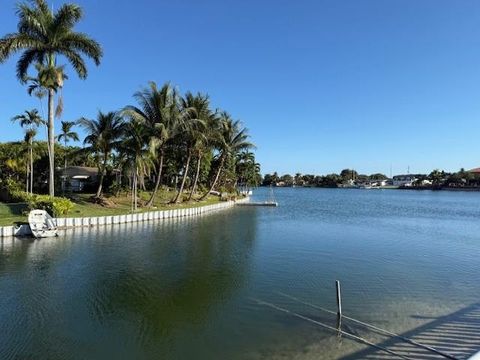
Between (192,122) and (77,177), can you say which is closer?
(192,122)

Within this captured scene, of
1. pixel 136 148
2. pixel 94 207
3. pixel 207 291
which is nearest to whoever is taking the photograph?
pixel 207 291

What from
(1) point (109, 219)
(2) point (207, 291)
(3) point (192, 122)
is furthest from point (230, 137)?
(2) point (207, 291)

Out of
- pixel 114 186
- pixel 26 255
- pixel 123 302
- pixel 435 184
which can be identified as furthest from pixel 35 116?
pixel 435 184

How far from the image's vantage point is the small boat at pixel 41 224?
26.3m

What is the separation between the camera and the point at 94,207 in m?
39.0

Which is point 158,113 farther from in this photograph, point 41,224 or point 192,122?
point 41,224

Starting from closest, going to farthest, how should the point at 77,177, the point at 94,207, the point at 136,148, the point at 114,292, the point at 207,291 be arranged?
the point at 114,292 → the point at 207,291 → the point at 94,207 → the point at 136,148 → the point at 77,177

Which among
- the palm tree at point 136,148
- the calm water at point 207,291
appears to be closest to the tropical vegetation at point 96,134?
the palm tree at point 136,148

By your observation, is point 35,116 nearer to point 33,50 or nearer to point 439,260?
point 33,50

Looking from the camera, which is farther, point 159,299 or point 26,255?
point 26,255

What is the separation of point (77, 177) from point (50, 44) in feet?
79.6

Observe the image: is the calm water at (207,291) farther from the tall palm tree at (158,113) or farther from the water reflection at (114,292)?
the tall palm tree at (158,113)

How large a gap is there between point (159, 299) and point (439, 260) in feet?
53.3

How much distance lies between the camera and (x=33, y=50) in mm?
33875
